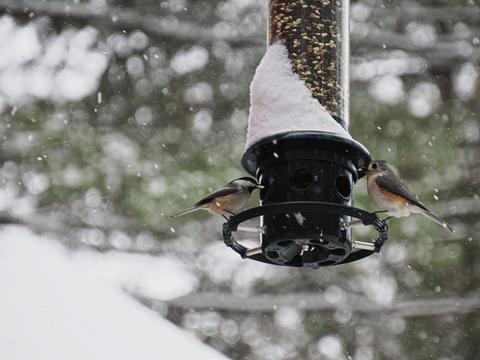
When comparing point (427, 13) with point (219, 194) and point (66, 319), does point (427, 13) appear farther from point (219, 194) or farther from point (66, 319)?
point (66, 319)

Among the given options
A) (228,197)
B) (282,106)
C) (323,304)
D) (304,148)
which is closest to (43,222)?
(323,304)

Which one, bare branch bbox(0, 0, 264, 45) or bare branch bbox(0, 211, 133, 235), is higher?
bare branch bbox(0, 0, 264, 45)

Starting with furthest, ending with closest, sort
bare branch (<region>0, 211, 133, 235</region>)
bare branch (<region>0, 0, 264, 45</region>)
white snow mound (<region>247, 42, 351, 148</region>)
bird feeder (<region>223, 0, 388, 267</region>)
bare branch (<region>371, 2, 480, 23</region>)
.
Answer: bare branch (<region>371, 2, 480, 23</region>) → bare branch (<region>0, 0, 264, 45</region>) → bare branch (<region>0, 211, 133, 235</region>) → white snow mound (<region>247, 42, 351, 148</region>) → bird feeder (<region>223, 0, 388, 267</region>)

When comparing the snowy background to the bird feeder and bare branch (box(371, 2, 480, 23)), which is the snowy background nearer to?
bare branch (box(371, 2, 480, 23))

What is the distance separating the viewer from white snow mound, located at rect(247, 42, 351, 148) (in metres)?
4.61

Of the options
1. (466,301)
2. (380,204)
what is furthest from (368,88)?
(380,204)

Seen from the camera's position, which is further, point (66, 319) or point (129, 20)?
point (129, 20)

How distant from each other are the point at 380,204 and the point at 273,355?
5.33m

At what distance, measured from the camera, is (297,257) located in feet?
15.1

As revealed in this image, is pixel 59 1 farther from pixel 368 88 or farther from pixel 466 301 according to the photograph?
pixel 466 301

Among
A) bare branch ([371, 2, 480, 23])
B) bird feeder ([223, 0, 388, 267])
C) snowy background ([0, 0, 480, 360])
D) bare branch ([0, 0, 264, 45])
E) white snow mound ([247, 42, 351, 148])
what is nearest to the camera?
bird feeder ([223, 0, 388, 267])

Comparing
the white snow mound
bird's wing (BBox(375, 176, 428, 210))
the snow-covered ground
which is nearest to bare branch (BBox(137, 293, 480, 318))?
the snow-covered ground

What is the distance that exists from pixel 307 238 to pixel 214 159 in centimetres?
440

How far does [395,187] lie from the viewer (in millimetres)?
4848
